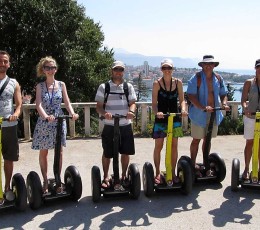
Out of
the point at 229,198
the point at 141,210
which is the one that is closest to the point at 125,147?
the point at 141,210

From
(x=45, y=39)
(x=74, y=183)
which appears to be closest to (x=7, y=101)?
(x=74, y=183)

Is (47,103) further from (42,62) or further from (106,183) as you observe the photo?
(106,183)

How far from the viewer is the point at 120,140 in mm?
5176

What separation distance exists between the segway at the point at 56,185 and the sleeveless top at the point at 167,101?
1383 mm

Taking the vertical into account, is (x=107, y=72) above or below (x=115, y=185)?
above

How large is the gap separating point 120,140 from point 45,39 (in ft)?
33.7

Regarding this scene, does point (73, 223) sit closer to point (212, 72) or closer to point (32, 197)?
point (32, 197)

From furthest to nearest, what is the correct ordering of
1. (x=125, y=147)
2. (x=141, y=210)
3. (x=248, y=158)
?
1. (x=248, y=158)
2. (x=125, y=147)
3. (x=141, y=210)

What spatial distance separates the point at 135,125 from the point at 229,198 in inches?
214

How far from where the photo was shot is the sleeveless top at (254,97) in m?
5.36

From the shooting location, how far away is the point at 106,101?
506 centimetres

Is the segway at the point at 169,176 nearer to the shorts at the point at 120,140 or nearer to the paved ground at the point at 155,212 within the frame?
the paved ground at the point at 155,212

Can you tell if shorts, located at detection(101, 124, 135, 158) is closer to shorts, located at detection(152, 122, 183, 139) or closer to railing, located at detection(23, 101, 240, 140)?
shorts, located at detection(152, 122, 183, 139)

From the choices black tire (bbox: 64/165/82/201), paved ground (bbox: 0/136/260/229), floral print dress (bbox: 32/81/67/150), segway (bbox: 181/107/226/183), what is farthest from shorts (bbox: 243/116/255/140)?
floral print dress (bbox: 32/81/67/150)
